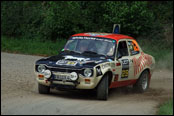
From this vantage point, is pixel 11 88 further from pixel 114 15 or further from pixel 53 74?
pixel 114 15

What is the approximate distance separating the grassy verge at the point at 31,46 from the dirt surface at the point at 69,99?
248 inches

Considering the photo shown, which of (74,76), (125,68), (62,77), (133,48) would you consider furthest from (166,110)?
(133,48)

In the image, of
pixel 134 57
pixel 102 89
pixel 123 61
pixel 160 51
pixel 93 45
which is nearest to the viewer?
pixel 102 89

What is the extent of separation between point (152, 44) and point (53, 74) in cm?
1350

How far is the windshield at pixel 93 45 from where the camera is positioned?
11453 mm

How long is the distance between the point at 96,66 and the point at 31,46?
1349 centimetres

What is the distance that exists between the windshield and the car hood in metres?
0.37

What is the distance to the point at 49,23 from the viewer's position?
79.9 ft

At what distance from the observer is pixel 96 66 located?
10133mm

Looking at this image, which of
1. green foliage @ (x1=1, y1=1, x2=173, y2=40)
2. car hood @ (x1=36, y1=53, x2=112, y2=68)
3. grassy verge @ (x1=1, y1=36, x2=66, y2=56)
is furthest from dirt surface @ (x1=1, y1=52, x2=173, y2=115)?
green foliage @ (x1=1, y1=1, x2=173, y2=40)

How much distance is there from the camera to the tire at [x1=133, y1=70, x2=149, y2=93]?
12.5 metres

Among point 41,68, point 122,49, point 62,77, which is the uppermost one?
point 122,49

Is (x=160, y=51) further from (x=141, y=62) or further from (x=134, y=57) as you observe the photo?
(x=134, y=57)

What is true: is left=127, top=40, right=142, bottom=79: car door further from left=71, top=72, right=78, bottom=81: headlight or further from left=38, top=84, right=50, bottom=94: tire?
left=38, top=84, right=50, bottom=94: tire
